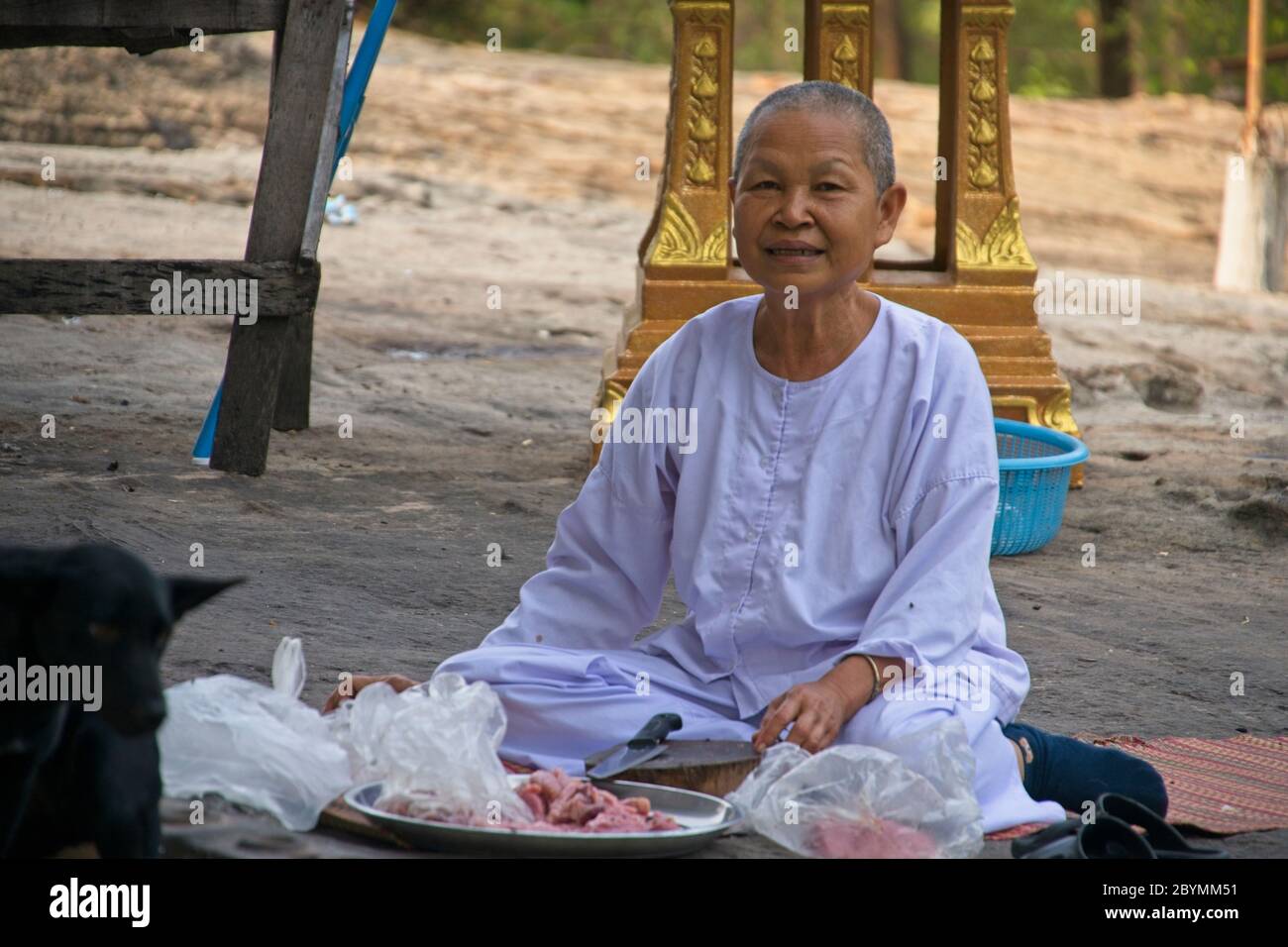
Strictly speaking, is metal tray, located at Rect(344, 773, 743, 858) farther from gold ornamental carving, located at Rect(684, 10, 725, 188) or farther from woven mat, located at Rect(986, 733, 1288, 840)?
gold ornamental carving, located at Rect(684, 10, 725, 188)

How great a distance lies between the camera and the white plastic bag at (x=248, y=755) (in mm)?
2666

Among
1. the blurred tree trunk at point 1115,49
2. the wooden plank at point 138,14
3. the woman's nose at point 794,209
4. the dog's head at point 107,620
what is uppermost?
the blurred tree trunk at point 1115,49

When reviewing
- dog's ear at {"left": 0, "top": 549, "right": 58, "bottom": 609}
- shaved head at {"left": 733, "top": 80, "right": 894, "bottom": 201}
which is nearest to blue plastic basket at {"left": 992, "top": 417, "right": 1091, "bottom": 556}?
shaved head at {"left": 733, "top": 80, "right": 894, "bottom": 201}

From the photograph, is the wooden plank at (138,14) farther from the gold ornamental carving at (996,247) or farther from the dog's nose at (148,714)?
the dog's nose at (148,714)

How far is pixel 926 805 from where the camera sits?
2.69m

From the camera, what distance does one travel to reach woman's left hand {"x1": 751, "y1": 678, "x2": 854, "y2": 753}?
2803 mm

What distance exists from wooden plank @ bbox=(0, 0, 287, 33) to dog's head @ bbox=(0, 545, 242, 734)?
3.53 meters

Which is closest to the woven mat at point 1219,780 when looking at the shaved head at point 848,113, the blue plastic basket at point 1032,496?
the shaved head at point 848,113

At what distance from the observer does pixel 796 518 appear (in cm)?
310

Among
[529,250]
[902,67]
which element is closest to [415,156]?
[529,250]

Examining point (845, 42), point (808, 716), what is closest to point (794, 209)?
point (808, 716)

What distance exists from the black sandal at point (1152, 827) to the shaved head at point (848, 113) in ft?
3.92

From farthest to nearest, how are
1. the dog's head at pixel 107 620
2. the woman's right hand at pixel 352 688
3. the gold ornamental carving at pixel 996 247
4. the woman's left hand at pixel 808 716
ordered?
the gold ornamental carving at pixel 996 247, the woman's right hand at pixel 352 688, the woman's left hand at pixel 808 716, the dog's head at pixel 107 620
